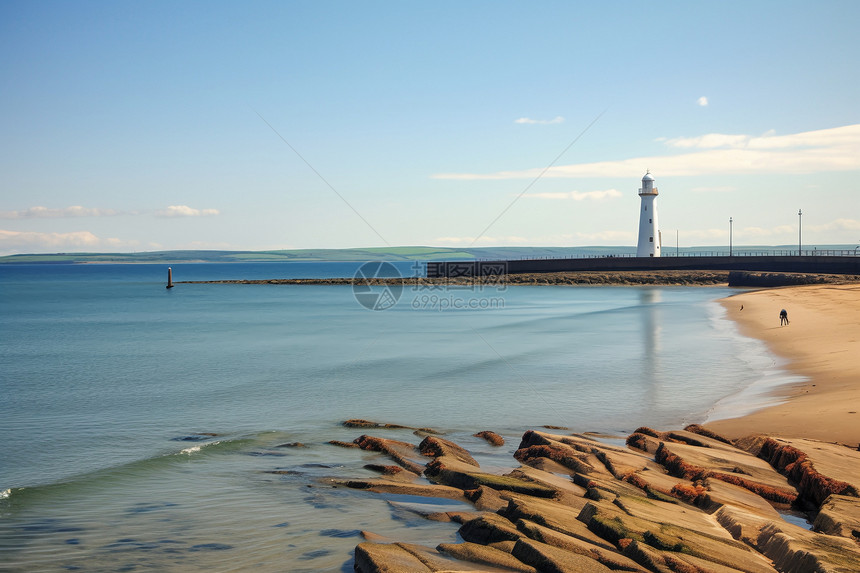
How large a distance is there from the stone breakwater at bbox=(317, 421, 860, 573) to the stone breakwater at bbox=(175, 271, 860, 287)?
2009 inches

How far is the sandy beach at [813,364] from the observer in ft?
36.6

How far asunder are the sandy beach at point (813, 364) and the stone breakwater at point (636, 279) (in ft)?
55.3

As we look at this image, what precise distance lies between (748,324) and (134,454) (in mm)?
27727

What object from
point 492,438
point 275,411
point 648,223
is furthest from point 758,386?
point 648,223

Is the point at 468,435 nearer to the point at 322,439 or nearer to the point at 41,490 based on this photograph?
the point at 322,439

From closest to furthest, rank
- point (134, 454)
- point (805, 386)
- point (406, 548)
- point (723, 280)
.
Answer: point (406, 548) < point (134, 454) < point (805, 386) < point (723, 280)

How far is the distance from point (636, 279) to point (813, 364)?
56.3 meters

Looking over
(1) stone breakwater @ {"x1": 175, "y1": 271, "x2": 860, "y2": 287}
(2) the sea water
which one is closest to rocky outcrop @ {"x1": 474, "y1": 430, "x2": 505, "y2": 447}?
(2) the sea water

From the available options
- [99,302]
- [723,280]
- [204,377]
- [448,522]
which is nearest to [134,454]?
[448,522]

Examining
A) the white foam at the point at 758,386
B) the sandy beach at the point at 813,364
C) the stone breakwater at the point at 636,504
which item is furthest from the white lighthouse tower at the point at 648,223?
the stone breakwater at the point at 636,504

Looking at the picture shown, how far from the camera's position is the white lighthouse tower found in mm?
68062

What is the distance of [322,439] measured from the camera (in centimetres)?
1237

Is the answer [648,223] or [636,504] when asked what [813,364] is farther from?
[648,223]

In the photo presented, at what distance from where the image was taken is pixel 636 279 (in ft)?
239
